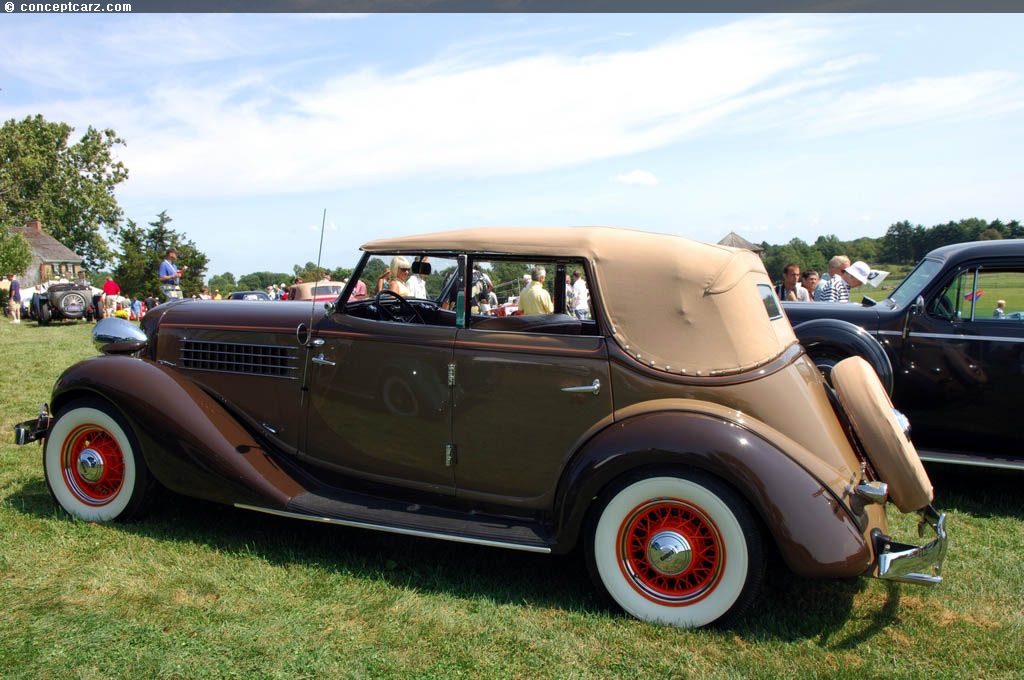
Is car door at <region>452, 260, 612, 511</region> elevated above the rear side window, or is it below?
below

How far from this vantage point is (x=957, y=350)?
17.1ft

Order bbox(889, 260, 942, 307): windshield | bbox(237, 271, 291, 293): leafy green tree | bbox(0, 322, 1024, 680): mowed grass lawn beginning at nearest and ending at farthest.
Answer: bbox(0, 322, 1024, 680): mowed grass lawn < bbox(889, 260, 942, 307): windshield < bbox(237, 271, 291, 293): leafy green tree

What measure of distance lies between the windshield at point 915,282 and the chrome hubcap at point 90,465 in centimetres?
593

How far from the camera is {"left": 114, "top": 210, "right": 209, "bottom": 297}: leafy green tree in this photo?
32625 millimetres

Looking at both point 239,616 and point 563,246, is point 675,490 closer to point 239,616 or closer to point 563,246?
point 563,246

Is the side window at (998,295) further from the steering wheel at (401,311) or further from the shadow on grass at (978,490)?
the steering wheel at (401,311)

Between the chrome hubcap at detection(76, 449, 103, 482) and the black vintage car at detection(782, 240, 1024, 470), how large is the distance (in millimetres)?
4975

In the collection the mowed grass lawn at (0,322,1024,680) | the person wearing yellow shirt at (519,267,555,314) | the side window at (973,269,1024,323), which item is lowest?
the mowed grass lawn at (0,322,1024,680)

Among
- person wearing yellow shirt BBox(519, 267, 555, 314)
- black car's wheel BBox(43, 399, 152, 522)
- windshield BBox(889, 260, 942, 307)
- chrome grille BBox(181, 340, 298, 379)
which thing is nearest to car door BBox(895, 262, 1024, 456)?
windshield BBox(889, 260, 942, 307)

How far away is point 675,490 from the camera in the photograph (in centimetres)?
310

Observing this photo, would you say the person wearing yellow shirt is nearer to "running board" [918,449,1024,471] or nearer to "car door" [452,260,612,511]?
"car door" [452,260,612,511]

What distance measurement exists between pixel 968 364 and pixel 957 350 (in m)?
0.13

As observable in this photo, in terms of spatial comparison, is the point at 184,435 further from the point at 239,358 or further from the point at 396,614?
the point at 396,614

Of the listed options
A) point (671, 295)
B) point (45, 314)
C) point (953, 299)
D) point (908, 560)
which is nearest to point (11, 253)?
point (45, 314)
